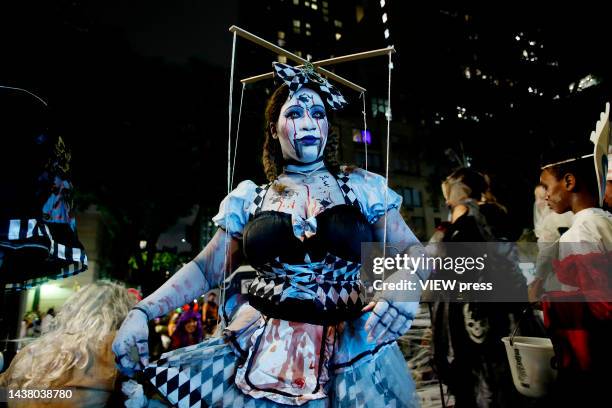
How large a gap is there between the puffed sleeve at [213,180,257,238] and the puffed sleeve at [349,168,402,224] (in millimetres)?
576

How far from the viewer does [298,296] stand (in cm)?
161

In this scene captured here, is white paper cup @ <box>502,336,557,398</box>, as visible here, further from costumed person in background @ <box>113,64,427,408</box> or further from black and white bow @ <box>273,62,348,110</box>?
black and white bow @ <box>273,62,348,110</box>

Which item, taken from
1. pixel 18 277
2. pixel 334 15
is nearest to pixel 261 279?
pixel 18 277

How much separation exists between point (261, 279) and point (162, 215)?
14.4 m

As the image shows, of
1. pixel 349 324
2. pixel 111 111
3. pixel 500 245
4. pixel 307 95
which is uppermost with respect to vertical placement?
pixel 111 111

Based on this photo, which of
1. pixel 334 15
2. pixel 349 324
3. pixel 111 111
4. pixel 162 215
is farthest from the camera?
pixel 334 15

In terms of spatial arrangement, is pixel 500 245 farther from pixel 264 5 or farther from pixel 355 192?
pixel 264 5

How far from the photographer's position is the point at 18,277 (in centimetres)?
221

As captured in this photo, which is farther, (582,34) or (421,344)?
(582,34)

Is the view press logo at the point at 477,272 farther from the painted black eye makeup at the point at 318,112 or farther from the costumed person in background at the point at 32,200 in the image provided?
the costumed person in background at the point at 32,200

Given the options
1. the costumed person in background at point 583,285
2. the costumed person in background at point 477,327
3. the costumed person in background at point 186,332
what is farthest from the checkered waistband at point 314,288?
the costumed person in background at point 186,332

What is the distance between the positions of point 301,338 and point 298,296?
18cm

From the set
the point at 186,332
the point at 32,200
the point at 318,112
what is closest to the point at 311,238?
the point at 318,112

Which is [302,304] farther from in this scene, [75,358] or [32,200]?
[75,358]
